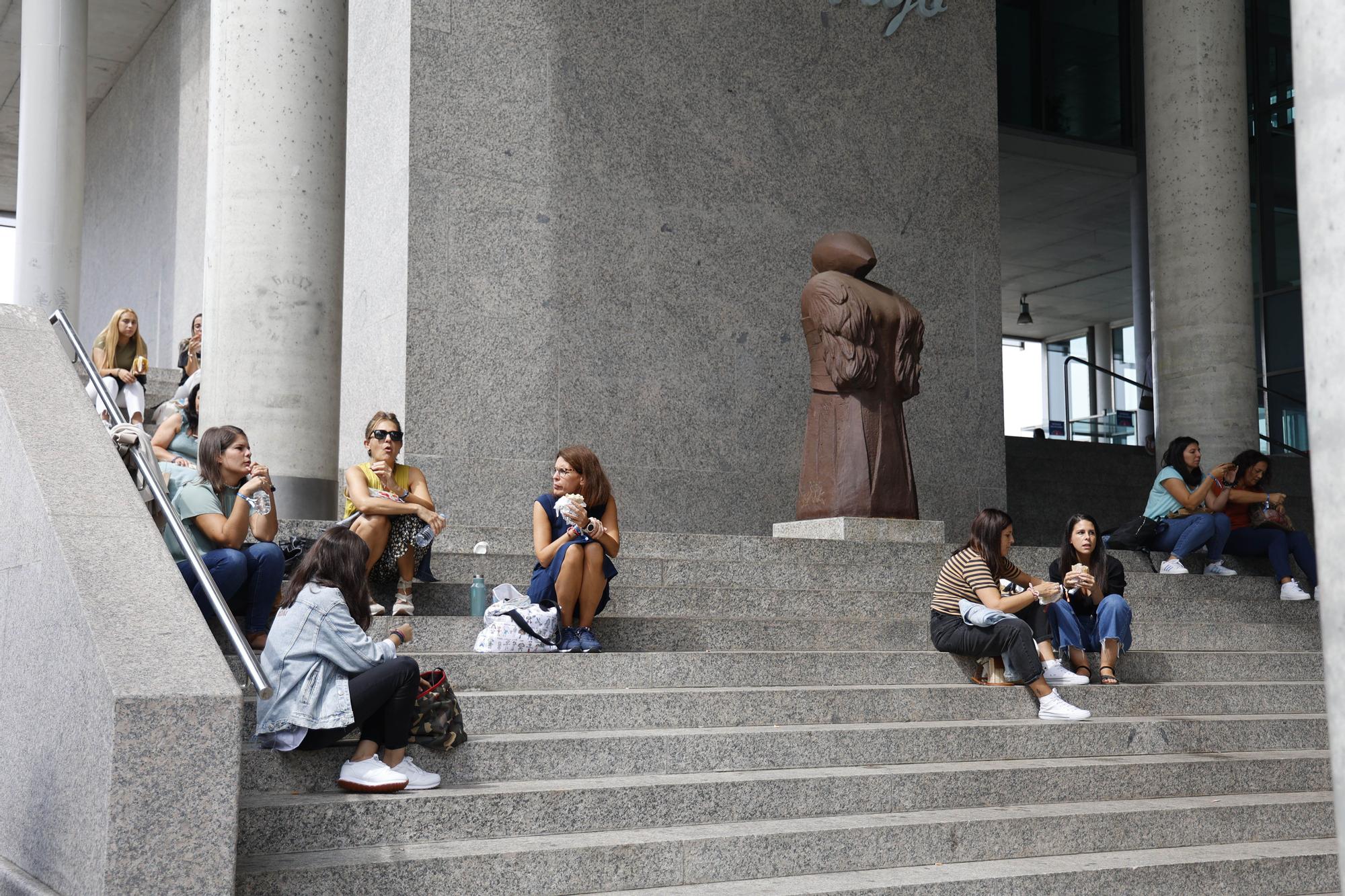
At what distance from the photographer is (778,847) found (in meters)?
5.09

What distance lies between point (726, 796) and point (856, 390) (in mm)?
4583

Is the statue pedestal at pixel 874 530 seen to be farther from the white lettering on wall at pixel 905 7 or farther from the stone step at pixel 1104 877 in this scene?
the white lettering on wall at pixel 905 7

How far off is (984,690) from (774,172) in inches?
250

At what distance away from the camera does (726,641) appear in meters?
7.12

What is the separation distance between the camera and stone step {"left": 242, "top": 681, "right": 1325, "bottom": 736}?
19.0 ft

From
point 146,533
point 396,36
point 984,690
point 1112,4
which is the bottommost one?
point 984,690

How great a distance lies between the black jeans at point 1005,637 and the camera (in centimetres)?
691

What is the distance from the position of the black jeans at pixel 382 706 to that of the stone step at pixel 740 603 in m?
1.83

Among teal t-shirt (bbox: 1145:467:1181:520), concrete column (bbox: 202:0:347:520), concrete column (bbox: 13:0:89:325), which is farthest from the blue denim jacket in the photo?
concrete column (bbox: 13:0:89:325)

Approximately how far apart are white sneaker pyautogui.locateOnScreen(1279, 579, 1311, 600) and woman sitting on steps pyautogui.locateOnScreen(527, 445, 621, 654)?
16.9 ft

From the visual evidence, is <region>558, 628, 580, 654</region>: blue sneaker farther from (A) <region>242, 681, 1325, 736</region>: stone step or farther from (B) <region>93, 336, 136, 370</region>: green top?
(B) <region>93, 336, 136, 370</region>: green top

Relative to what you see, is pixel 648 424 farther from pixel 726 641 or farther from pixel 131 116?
pixel 131 116

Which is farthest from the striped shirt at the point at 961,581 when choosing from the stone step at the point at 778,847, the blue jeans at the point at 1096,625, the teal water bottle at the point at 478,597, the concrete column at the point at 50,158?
the concrete column at the point at 50,158

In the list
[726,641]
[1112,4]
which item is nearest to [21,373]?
[726,641]
